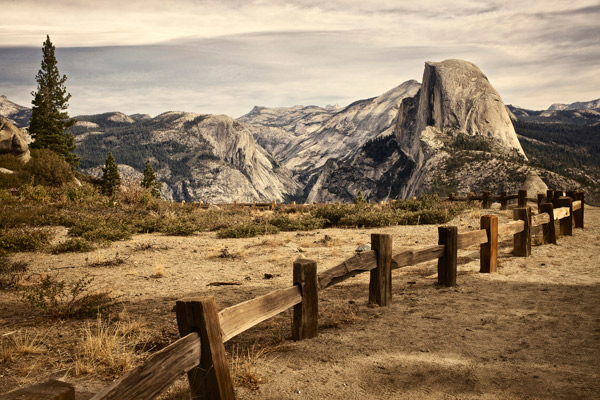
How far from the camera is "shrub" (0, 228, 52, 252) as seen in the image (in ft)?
34.3

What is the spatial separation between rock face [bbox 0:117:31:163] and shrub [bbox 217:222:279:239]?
2715 cm

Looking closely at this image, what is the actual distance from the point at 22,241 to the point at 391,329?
33.9 ft

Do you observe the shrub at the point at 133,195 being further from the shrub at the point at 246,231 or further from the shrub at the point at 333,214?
the shrub at the point at 333,214

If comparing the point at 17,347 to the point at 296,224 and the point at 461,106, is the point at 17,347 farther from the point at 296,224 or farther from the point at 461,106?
the point at 461,106

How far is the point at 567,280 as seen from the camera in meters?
7.65

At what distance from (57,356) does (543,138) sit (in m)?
224

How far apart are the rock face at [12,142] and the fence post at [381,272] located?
3562 centimetres

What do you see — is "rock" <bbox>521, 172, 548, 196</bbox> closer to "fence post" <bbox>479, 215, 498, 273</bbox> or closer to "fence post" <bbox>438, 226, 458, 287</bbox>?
"fence post" <bbox>479, 215, 498, 273</bbox>

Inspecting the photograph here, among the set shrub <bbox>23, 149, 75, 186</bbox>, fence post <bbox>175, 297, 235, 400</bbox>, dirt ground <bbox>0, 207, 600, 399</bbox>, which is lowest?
dirt ground <bbox>0, 207, 600, 399</bbox>

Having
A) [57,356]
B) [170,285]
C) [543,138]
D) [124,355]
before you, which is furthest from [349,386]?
[543,138]

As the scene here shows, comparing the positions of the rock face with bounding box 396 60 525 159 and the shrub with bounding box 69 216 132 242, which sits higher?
the rock face with bounding box 396 60 525 159

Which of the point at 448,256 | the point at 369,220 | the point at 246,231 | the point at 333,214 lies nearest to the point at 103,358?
the point at 448,256

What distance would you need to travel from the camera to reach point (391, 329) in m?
5.29

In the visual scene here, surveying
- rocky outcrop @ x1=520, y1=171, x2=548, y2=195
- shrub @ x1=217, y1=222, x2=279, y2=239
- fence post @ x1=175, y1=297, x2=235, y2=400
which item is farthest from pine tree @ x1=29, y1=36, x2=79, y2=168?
rocky outcrop @ x1=520, y1=171, x2=548, y2=195
